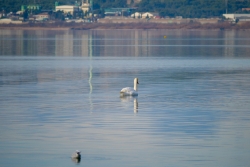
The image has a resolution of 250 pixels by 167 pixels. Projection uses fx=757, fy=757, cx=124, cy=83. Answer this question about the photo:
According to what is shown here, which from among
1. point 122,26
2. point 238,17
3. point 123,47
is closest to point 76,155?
point 123,47

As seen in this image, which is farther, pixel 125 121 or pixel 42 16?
pixel 42 16

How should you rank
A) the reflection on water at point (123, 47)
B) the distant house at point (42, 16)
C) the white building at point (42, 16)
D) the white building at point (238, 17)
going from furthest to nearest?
the white building at point (42, 16) < the distant house at point (42, 16) < the white building at point (238, 17) < the reflection on water at point (123, 47)

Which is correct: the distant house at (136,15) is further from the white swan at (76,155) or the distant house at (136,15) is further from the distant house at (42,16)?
the white swan at (76,155)

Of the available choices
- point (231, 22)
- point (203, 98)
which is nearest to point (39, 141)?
point (203, 98)

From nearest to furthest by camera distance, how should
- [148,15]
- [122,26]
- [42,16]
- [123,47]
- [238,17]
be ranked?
[123,47]
[122,26]
[238,17]
[148,15]
[42,16]

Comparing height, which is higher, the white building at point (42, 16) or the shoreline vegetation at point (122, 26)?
the white building at point (42, 16)

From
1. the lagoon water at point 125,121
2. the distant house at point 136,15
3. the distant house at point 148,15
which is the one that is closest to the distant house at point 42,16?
the distant house at point 136,15

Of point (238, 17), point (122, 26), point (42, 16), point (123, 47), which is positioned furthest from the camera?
point (42, 16)

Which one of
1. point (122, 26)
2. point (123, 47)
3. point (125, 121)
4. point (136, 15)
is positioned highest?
point (125, 121)

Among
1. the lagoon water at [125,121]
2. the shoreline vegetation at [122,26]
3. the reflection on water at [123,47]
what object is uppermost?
the lagoon water at [125,121]

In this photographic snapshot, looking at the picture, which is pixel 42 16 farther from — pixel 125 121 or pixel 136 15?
pixel 125 121

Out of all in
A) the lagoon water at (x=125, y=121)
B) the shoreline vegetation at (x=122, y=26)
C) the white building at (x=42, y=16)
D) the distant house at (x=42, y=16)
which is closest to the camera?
the lagoon water at (x=125, y=121)

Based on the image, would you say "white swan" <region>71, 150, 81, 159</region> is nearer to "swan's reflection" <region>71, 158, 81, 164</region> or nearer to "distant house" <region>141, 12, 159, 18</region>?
"swan's reflection" <region>71, 158, 81, 164</region>

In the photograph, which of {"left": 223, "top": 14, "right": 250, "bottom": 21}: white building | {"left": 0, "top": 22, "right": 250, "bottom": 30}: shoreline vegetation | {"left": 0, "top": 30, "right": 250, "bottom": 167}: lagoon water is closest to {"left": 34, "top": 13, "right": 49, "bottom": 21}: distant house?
{"left": 0, "top": 22, "right": 250, "bottom": 30}: shoreline vegetation
